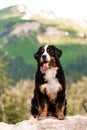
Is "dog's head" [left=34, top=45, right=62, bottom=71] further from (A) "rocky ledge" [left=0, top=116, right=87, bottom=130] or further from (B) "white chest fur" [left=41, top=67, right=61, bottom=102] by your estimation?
(A) "rocky ledge" [left=0, top=116, right=87, bottom=130]

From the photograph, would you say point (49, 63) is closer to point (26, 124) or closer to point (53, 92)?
point (53, 92)

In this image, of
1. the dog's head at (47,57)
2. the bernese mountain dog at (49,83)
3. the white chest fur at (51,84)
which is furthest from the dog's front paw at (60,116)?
the dog's head at (47,57)

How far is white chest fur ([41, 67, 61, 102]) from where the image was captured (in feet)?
47.0

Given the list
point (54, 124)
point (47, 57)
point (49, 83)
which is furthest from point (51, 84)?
point (54, 124)

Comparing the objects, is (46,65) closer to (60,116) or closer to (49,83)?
(49,83)

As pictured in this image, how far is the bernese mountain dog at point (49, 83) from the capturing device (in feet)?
46.6

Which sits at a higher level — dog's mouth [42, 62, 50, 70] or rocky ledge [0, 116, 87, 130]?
dog's mouth [42, 62, 50, 70]

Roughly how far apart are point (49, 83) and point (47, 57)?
901 mm

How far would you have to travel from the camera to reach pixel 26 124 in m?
14.7

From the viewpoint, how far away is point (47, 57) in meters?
13.9

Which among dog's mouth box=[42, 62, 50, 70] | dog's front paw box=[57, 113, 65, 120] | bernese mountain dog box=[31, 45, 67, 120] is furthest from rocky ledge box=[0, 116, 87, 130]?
dog's mouth box=[42, 62, 50, 70]

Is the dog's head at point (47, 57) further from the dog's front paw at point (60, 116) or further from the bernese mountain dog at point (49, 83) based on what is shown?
the dog's front paw at point (60, 116)

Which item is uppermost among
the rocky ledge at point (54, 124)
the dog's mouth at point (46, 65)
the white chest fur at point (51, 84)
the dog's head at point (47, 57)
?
the dog's head at point (47, 57)

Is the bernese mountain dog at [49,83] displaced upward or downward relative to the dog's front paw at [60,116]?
upward
